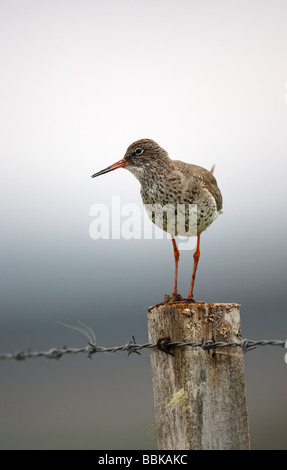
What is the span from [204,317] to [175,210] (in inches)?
99.4

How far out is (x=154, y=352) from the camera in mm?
3855

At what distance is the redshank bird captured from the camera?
6180 millimetres

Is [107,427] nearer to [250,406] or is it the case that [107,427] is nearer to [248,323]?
[250,406]

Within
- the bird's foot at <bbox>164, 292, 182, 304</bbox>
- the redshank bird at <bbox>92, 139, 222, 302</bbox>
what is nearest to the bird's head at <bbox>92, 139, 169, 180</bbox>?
the redshank bird at <bbox>92, 139, 222, 302</bbox>

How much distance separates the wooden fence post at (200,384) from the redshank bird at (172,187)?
196 centimetres

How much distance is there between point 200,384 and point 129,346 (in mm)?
668

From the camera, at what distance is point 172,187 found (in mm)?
6258

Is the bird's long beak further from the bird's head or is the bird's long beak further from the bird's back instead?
the bird's back

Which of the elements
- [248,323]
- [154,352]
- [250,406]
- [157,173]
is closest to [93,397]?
[250,406]

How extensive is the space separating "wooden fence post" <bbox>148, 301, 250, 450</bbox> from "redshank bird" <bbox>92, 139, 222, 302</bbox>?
1.96 meters

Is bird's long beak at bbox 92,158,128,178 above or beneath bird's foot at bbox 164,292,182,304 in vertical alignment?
above

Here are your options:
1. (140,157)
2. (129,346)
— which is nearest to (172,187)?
(140,157)

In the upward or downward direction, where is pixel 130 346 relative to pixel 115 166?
downward

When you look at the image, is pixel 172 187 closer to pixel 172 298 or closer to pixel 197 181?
pixel 197 181
